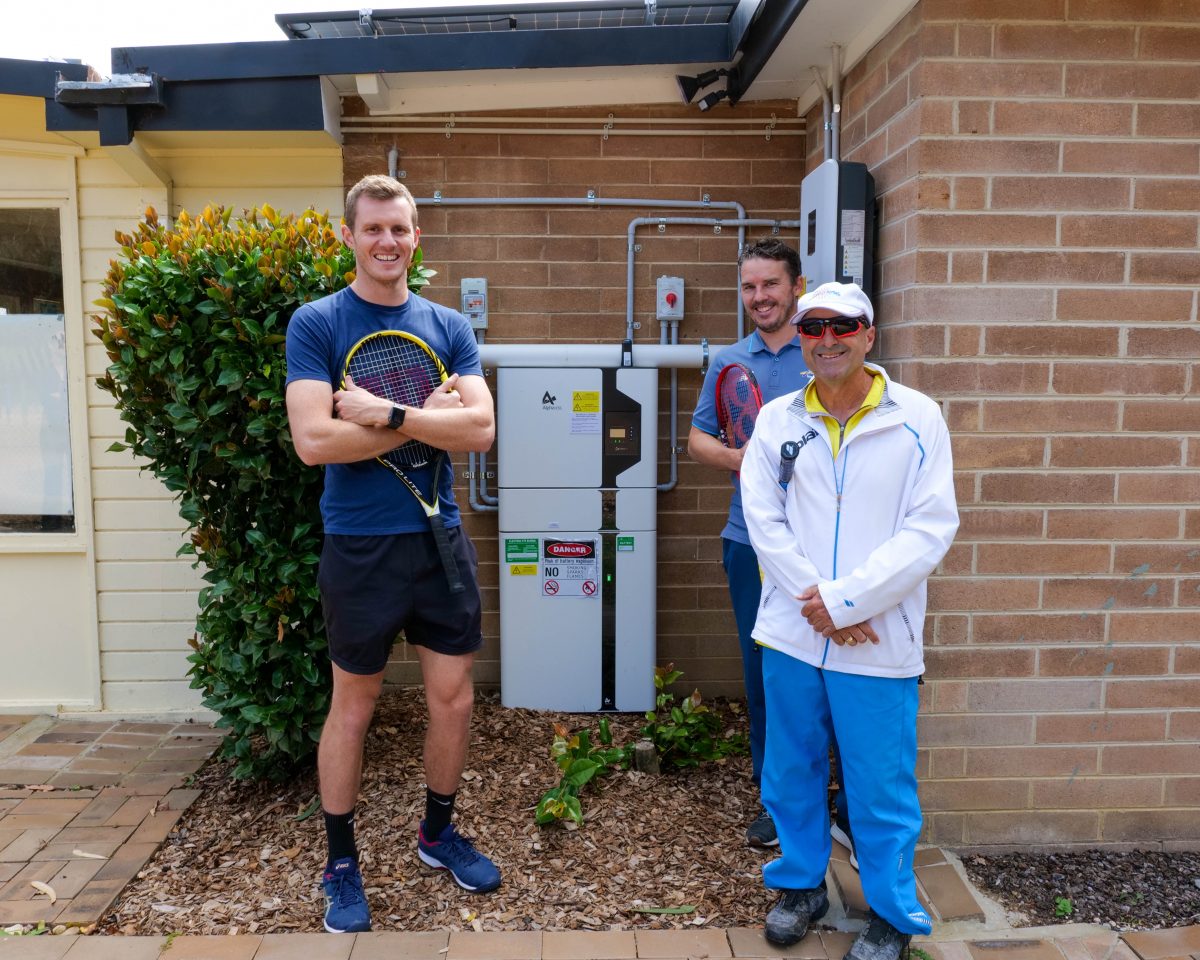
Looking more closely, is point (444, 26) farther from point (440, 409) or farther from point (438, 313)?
point (440, 409)

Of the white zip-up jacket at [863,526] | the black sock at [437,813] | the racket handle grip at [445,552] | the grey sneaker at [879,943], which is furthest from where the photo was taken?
the black sock at [437,813]

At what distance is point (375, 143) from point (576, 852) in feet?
10.7

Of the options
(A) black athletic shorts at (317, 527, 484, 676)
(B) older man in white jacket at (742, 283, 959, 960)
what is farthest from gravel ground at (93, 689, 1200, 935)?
(A) black athletic shorts at (317, 527, 484, 676)

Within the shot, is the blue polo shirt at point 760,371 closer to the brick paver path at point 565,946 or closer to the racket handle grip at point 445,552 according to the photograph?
the racket handle grip at point 445,552

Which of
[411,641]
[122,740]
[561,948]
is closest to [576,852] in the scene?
[561,948]

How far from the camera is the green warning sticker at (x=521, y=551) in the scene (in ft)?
13.8

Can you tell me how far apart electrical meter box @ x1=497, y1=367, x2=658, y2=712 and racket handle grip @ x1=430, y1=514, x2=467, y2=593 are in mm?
1492

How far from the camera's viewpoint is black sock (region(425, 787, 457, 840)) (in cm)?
292

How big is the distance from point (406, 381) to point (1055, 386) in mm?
2093

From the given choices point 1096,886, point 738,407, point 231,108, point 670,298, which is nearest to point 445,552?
point 738,407

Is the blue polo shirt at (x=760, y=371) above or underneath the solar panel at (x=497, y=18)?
underneath

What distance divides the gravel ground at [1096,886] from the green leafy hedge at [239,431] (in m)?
2.43

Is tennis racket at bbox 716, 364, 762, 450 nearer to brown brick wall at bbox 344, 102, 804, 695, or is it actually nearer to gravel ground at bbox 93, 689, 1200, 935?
brown brick wall at bbox 344, 102, 804, 695

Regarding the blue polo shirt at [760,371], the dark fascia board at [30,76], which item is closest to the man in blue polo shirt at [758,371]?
the blue polo shirt at [760,371]
